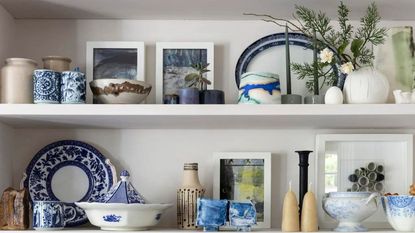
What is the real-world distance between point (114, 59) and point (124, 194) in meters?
0.38

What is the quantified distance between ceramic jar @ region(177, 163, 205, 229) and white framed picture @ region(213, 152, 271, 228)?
78 mm

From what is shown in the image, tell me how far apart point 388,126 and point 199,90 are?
510 mm

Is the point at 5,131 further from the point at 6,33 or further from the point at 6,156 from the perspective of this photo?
the point at 6,33

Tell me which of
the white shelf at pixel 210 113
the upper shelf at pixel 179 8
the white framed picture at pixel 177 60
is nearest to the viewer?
the white shelf at pixel 210 113

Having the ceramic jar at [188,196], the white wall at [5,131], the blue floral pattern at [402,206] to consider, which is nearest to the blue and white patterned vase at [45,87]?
the white wall at [5,131]

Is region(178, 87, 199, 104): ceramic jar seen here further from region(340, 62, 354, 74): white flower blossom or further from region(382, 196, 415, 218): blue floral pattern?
region(382, 196, 415, 218): blue floral pattern

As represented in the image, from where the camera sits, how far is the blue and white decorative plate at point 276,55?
1837 millimetres

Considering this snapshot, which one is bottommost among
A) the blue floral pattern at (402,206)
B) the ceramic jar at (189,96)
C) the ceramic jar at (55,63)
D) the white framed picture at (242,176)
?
the blue floral pattern at (402,206)

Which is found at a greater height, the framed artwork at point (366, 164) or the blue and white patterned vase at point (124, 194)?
the framed artwork at point (366, 164)

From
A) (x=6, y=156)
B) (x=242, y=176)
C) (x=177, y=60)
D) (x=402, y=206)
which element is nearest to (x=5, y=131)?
(x=6, y=156)

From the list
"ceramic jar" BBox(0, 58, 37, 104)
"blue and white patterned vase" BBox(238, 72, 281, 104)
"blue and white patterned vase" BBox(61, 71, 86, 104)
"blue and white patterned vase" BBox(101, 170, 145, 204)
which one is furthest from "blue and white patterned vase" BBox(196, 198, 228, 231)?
"ceramic jar" BBox(0, 58, 37, 104)

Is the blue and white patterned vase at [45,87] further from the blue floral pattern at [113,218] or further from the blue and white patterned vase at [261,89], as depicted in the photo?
the blue and white patterned vase at [261,89]

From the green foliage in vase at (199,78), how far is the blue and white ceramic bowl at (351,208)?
419 millimetres

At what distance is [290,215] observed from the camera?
65.4 inches
